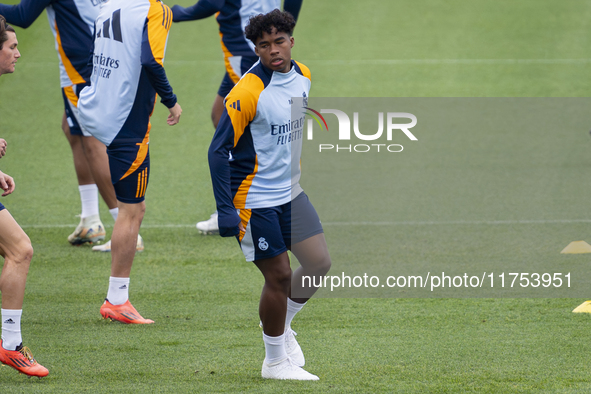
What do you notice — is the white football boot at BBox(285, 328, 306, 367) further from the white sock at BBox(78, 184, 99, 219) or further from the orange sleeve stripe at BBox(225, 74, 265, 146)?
the white sock at BBox(78, 184, 99, 219)

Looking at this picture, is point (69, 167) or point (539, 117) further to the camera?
point (539, 117)

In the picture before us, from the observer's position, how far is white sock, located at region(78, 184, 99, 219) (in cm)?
625

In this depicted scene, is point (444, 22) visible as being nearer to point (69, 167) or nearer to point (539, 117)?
point (539, 117)

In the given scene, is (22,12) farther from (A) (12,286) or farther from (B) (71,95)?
(A) (12,286)

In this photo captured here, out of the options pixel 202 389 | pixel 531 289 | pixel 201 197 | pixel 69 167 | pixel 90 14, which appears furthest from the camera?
pixel 69 167

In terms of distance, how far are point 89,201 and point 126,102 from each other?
1731 millimetres

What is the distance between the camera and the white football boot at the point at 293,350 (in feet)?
12.8

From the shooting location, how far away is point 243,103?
141 inches

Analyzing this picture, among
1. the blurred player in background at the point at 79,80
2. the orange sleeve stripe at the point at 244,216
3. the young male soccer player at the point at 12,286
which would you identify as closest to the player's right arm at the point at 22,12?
the blurred player in background at the point at 79,80

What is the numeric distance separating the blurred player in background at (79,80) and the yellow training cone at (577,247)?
3191mm

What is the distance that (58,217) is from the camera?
23.0 feet

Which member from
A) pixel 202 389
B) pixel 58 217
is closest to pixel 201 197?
pixel 58 217

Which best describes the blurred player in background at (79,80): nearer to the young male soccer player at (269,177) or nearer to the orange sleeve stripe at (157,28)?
the orange sleeve stripe at (157,28)

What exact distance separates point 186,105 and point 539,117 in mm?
4844
